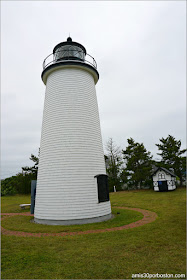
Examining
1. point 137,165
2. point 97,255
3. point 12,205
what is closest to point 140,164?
point 137,165

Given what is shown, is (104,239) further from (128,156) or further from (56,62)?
→ (128,156)

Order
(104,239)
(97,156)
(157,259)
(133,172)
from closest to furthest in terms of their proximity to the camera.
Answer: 1. (157,259)
2. (104,239)
3. (97,156)
4. (133,172)

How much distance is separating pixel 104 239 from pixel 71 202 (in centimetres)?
A: 270

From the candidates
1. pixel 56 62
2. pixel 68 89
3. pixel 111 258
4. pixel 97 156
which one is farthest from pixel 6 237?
pixel 56 62

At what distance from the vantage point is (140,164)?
28.3 meters

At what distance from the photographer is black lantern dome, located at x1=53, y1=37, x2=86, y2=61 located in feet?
35.7

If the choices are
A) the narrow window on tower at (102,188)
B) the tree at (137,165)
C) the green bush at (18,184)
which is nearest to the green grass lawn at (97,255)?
the narrow window on tower at (102,188)

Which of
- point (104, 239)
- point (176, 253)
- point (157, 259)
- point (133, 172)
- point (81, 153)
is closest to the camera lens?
point (157, 259)

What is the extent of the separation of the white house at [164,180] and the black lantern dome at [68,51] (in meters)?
18.9

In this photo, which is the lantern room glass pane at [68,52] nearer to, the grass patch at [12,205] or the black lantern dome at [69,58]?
the black lantern dome at [69,58]

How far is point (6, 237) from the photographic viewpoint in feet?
22.2

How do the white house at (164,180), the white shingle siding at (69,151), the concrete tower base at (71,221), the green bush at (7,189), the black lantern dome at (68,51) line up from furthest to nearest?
the green bush at (7,189), the white house at (164,180), the black lantern dome at (68,51), the white shingle siding at (69,151), the concrete tower base at (71,221)

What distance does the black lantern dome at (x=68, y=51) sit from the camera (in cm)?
1089

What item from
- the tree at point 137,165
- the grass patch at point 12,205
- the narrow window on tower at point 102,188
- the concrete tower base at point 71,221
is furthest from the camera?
the tree at point 137,165
